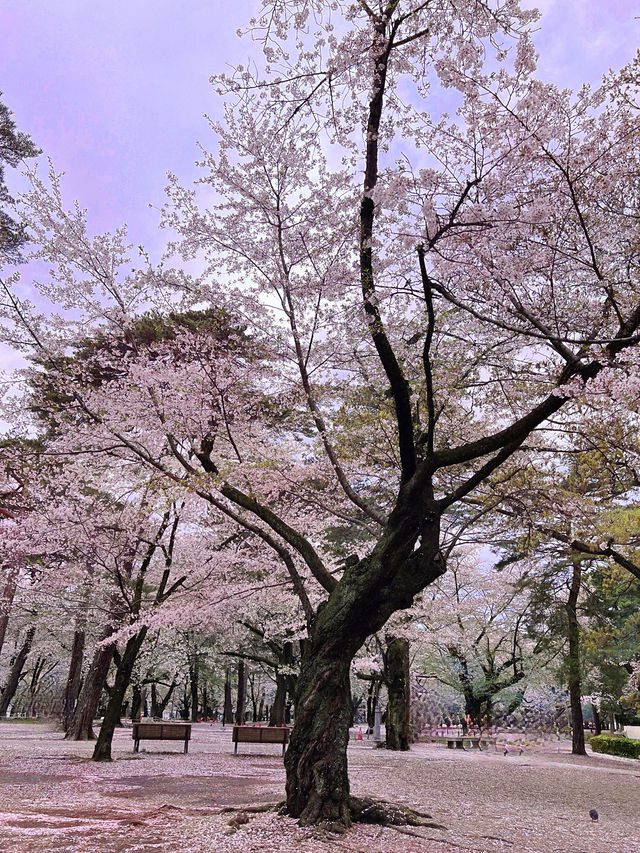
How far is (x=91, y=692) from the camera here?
47.2ft

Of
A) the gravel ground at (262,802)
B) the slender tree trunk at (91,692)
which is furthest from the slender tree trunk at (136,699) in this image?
the gravel ground at (262,802)

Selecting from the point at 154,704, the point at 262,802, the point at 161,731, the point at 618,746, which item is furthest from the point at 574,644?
the point at 154,704

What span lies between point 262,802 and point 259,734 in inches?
314

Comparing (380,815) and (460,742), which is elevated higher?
(380,815)

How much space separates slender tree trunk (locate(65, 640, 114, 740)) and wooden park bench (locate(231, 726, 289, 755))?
11.7 feet

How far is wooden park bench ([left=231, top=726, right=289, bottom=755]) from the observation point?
1370 centimetres

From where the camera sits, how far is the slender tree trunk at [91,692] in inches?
535

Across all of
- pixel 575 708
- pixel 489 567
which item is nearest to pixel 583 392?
pixel 575 708

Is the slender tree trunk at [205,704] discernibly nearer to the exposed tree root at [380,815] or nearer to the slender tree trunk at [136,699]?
the slender tree trunk at [136,699]

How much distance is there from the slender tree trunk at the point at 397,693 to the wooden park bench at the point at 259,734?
471 centimetres

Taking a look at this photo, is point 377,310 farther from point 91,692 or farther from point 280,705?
point 280,705

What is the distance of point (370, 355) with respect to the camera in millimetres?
8453

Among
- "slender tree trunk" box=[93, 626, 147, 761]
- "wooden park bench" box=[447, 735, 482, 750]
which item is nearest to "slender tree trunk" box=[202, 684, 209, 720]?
"wooden park bench" box=[447, 735, 482, 750]

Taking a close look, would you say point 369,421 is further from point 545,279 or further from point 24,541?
point 24,541
